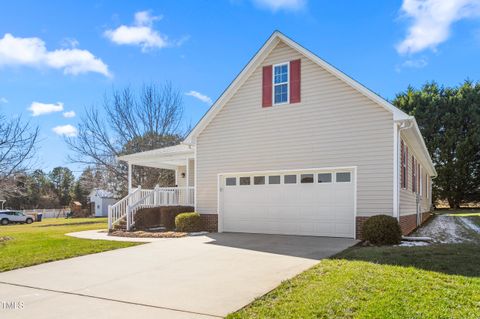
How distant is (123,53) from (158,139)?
1323 centimetres

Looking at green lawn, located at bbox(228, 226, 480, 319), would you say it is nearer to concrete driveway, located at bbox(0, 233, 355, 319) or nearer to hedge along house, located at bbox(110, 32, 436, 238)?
concrete driveway, located at bbox(0, 233, 355, 319)

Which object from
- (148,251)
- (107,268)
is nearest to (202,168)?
(148,251)

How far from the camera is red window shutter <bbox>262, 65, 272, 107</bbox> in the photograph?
13.3 metres

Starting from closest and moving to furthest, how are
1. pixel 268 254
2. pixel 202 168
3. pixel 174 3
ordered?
pixel 268 254
pixel 174 3
pixel 202 168

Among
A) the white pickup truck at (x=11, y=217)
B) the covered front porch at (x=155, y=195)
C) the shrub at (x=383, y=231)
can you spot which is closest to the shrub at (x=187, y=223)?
the covered front porch at (x=155, y=195)

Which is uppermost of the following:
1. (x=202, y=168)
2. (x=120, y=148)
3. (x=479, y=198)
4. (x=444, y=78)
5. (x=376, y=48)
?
(x=444, y=78)

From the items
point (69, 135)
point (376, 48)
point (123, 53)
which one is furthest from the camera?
point (69, 135)

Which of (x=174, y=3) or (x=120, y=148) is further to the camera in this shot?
(x=120, y=148)

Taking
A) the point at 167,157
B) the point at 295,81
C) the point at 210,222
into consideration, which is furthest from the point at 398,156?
the point at 167,157

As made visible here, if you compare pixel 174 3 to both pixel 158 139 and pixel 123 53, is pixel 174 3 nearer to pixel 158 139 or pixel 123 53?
pixel 123 53

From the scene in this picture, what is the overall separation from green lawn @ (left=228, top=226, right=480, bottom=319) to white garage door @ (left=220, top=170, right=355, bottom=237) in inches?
168

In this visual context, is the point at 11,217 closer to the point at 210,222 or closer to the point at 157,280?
the point at 210,222

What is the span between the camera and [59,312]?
187 inches

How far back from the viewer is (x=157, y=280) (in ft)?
20.9
